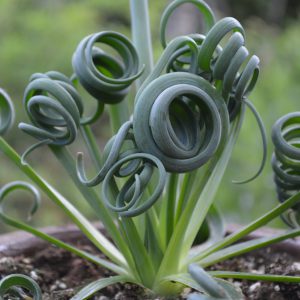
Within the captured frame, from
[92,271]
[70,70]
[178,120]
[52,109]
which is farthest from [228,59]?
[70,70]

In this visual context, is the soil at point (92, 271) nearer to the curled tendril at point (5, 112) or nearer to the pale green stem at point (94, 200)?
the pale green stem at point (94, 200)

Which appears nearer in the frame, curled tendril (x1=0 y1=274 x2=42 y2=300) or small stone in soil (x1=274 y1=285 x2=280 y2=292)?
curled tendril (x1=0 y1=274 x2=42 y2=300)

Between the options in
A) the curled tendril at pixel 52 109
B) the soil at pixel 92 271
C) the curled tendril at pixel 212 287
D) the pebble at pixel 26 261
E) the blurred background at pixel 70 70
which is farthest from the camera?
the blurred background at pixel 70 70

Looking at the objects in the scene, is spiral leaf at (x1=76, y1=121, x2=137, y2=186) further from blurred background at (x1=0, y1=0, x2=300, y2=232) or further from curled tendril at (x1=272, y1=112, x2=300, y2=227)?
blurred background at (x1=0, y1=0, x2=300, y2=232)

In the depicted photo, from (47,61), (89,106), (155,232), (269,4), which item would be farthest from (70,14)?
(269,4)

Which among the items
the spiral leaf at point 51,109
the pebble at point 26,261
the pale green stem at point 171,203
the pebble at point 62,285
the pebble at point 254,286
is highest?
the spiral leaf at point 51,109

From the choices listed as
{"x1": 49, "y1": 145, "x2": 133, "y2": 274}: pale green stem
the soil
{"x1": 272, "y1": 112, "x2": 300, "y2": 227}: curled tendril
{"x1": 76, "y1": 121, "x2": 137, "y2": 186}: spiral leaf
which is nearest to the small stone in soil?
the soil

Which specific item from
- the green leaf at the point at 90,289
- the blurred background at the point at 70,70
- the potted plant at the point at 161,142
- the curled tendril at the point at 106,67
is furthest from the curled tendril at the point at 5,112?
the blurred background at the point at 70,70
